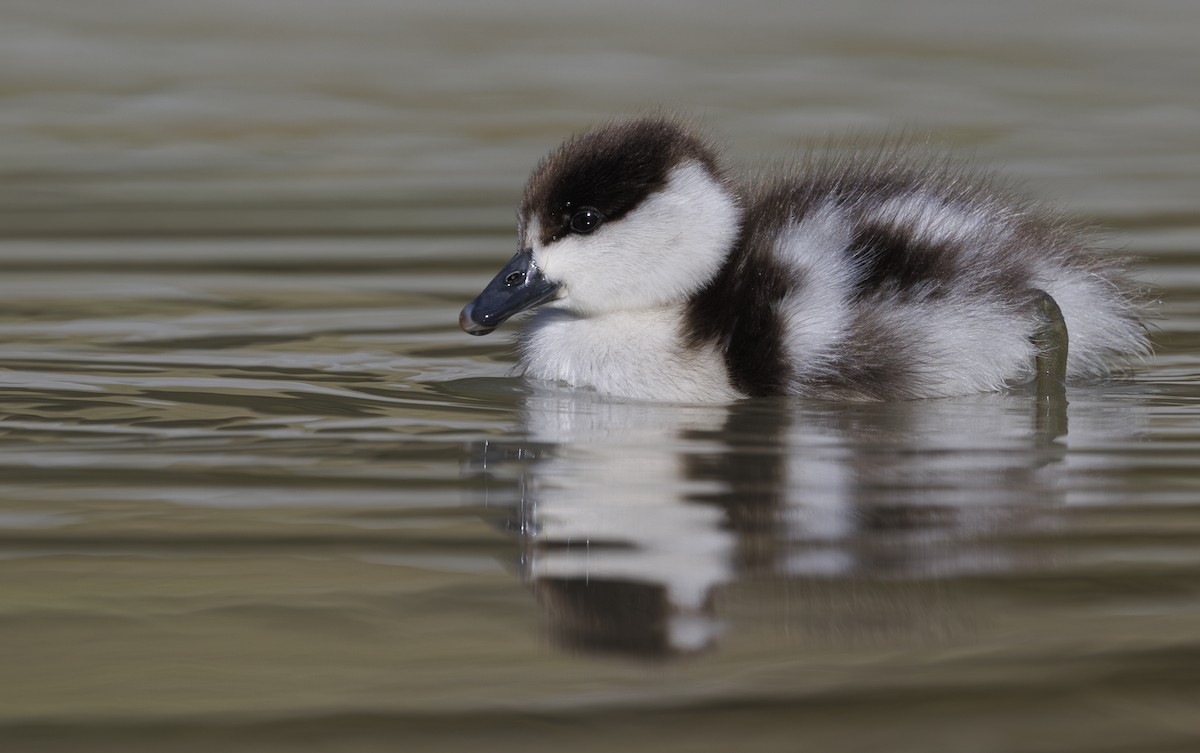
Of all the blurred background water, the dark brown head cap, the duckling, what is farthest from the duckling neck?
the dark brown head cap

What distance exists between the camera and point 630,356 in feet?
16.8

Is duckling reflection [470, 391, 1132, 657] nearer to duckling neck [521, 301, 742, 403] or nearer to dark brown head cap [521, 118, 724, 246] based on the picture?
duckling neck [521, 301, 742, 403]

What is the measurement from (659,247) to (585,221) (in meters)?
0.19

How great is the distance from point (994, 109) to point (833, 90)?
2.98ft

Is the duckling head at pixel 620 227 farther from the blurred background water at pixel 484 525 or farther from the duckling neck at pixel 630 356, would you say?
the blurred background water at pixel 484 525

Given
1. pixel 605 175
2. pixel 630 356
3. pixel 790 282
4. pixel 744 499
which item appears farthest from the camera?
pixel 605 175

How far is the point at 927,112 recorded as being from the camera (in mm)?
10844

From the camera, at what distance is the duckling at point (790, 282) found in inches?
194

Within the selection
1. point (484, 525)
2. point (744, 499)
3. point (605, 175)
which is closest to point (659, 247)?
A: point (605, 175)

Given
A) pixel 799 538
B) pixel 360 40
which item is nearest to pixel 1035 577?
pixel 799 538

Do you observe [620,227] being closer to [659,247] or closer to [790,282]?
[659,247]

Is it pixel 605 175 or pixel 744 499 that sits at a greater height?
pixel 605 175

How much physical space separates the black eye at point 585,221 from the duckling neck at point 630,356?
228 mm

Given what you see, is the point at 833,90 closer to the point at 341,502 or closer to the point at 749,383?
the point at 749,383
